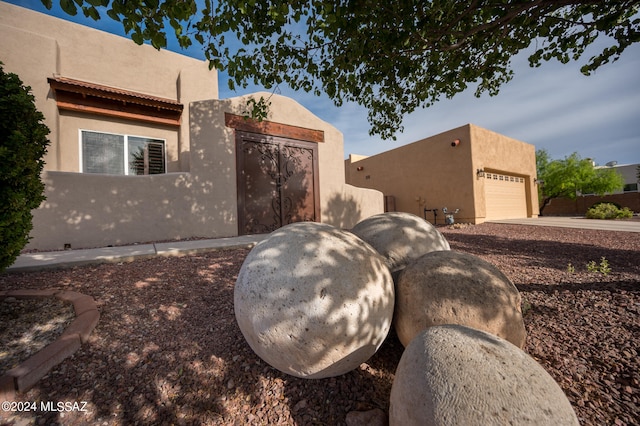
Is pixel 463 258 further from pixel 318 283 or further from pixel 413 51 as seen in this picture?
pixel 413 51

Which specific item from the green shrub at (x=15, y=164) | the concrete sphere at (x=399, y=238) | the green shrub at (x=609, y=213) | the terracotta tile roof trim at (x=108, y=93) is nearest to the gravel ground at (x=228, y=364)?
the concrete sphere at (x=399, y=238)

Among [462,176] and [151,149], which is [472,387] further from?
[462,176]

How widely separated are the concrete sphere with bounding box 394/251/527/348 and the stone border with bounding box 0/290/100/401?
3.09m

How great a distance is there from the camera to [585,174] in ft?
74.0

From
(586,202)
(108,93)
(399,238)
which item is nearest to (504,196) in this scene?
(399,238)

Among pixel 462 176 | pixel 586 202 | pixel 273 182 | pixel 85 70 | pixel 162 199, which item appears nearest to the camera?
pixel 162 199

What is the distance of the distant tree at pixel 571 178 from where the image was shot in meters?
22.5

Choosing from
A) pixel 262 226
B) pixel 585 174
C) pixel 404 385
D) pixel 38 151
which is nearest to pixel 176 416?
pixel 404 385

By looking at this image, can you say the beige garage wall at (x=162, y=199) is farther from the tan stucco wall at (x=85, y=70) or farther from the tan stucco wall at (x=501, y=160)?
the tan stucco wall at (x=501, y=160)

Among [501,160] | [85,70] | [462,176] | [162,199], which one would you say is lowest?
[162,199]

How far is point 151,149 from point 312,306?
1018 cm

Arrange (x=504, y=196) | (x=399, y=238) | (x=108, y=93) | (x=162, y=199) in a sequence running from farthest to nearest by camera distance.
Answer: (x=504, y=196)
(x=108, y=93)
(x=162, y=199)
(x=399, y=238)

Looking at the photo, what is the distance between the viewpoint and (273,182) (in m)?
8.95

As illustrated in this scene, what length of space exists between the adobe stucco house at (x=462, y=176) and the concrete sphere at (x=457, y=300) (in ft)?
42.4
